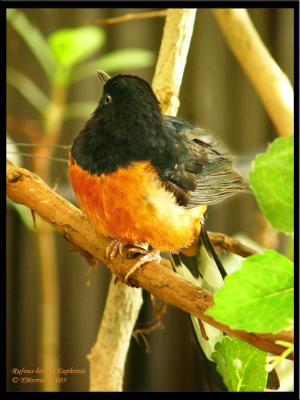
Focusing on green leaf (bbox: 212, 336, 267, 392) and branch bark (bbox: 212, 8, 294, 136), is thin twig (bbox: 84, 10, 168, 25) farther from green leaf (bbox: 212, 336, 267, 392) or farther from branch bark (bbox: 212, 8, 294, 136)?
green leaf (bbox: 212, 336, 267, 392)

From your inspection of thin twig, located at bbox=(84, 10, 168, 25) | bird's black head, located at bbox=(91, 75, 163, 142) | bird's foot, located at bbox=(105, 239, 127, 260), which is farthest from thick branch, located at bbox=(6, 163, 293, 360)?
thin twig, located at bbox=(84, 10, 168, 25)

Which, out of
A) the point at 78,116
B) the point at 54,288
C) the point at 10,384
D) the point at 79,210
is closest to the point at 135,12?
the point at 78,116

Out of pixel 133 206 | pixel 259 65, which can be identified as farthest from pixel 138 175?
pixel 259 65

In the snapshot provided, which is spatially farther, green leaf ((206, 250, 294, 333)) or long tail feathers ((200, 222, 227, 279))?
long tail feathers ((200, 222, 227, 279))

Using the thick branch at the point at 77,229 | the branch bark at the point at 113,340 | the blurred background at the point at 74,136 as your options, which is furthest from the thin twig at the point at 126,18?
the branch bark at the point at 113,340

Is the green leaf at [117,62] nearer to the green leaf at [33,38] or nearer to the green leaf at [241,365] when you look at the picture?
the green leaf at [33,38]

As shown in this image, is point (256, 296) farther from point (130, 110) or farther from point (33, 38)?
point (33, 38)

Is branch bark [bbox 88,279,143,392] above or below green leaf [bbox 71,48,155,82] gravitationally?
below
